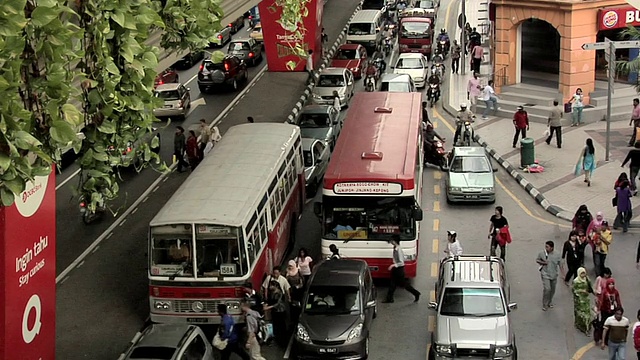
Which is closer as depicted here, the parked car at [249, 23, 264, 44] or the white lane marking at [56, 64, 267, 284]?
the white lane marking at [56, 64, 267, 284]

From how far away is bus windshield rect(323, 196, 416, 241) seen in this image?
889 inches

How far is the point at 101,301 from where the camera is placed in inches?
896

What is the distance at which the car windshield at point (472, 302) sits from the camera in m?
19.3

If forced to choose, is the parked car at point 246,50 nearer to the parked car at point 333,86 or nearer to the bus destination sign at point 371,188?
the parked car at point 333,86

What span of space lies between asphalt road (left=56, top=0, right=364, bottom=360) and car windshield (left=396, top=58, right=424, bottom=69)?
8.78 metres

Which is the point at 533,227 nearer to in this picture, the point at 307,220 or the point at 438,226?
the point at 438,226

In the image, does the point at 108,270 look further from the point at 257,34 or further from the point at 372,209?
the point at 257,34

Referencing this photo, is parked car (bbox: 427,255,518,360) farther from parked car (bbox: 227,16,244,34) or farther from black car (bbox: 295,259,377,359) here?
parked car (bbox: 227,16,244,34)

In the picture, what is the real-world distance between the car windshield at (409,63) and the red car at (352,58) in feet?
6.25

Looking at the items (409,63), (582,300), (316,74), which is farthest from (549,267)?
(409,63)

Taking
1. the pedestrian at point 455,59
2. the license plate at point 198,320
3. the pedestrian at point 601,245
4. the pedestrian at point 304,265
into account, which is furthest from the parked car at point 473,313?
the pedestrian at point 455,59

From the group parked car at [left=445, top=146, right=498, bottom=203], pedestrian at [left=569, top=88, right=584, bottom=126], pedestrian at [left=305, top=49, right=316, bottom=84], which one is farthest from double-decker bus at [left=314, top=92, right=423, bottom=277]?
pedestrian at [left=305, top=49, right=316, bottom=84]

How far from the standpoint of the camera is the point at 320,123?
34938 mm

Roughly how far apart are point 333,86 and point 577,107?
955 cm
